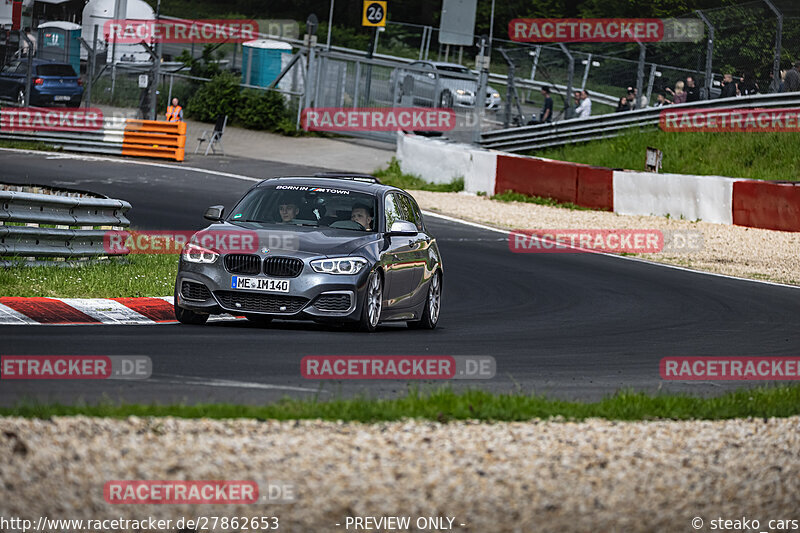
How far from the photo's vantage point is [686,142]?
28.7m

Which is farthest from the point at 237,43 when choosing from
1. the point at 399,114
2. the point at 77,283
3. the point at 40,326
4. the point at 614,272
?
the point at 40,326

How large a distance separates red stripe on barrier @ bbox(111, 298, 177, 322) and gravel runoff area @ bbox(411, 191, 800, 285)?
9.88m

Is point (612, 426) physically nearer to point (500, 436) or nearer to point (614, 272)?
point (500, 436)

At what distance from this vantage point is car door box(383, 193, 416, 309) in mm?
11812

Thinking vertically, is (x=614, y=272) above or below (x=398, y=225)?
below

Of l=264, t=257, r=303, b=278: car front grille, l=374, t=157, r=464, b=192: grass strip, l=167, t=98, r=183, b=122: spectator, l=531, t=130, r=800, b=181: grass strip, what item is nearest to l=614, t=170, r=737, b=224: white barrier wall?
l=531, t=130, r=800, b=181: grass strip

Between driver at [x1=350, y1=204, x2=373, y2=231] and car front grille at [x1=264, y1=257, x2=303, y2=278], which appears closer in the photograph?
car front grille at [x1=264, y1=257, x2=303, y2=278]

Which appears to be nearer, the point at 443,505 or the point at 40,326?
the point at 443,505

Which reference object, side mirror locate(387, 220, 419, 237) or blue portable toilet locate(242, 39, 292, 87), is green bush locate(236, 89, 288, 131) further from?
side mirror locate(387, 220, 419, 237)

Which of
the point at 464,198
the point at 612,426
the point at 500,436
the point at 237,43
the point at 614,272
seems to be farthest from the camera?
the point at 237,43

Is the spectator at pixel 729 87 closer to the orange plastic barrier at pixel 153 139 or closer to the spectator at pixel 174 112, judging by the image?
the orange plastic barrier at pixel 153 139

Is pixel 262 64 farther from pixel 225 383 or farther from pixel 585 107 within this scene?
pixel 225 383

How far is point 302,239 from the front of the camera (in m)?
11.2

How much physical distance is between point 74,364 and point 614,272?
38.3 ft
